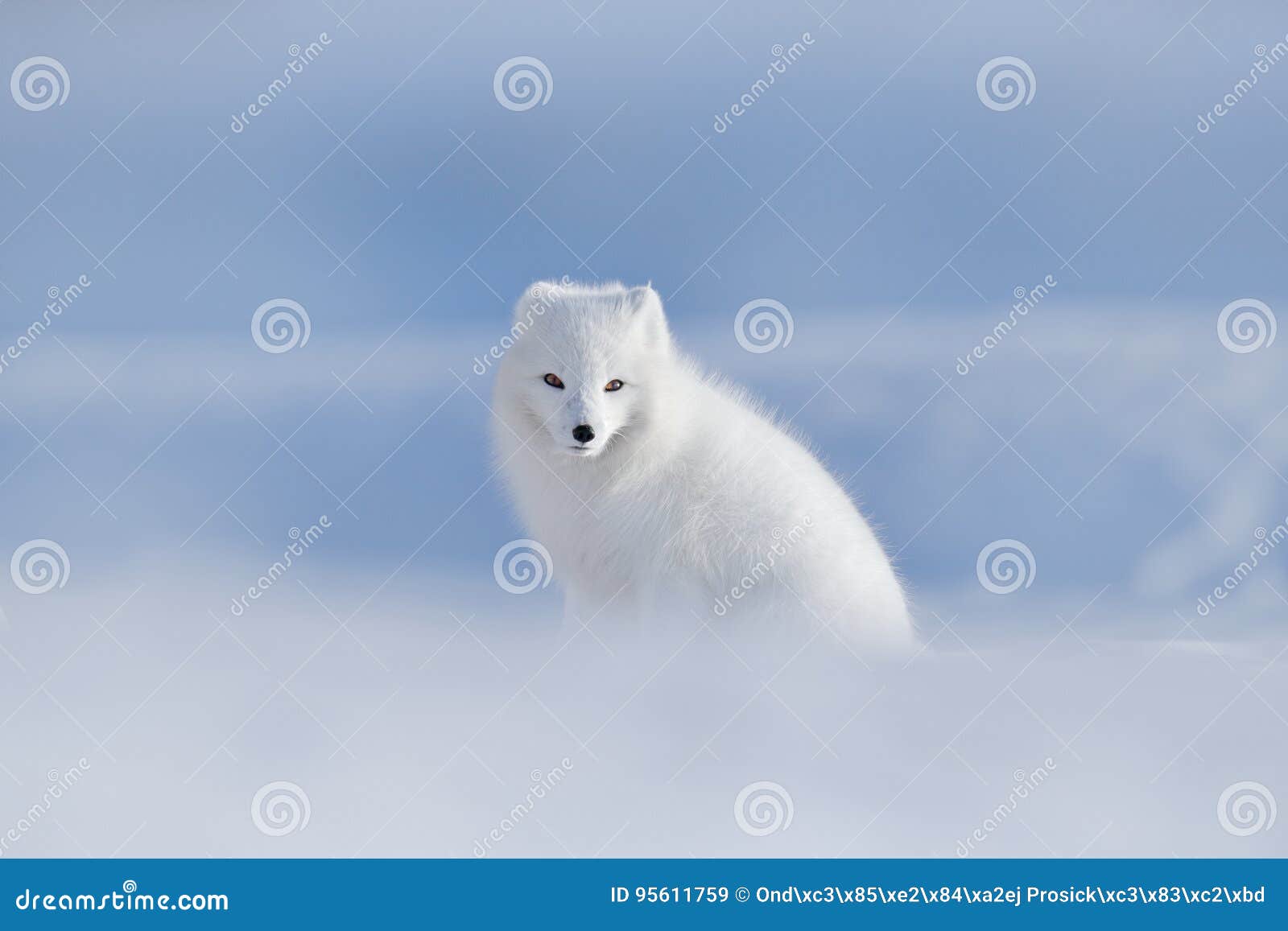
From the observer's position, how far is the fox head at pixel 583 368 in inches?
196

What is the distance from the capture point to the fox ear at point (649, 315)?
5258 mm

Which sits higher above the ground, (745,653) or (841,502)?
(841,502)

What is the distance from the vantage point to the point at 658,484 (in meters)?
5.15

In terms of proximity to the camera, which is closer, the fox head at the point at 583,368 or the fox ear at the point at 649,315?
the fox head at the point at 583,368

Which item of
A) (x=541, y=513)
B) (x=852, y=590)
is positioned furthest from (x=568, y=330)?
(x=852, y=590)

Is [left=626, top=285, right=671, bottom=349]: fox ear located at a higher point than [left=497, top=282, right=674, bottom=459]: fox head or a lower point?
higher

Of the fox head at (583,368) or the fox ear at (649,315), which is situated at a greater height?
the fox ear at (649,315)

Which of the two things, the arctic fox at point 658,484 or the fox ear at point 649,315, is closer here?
the arctic fox at point 658,484

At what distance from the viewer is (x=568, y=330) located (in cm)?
517

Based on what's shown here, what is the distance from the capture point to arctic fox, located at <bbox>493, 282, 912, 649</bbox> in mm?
4953

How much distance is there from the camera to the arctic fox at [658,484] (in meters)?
4.95

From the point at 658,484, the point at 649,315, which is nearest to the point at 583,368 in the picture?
the point at 649,315
